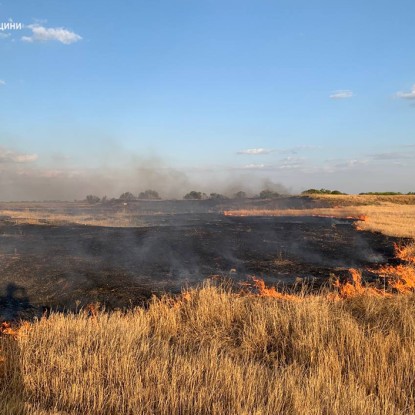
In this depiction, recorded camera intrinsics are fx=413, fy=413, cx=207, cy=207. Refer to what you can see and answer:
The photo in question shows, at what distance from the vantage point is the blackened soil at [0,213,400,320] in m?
11.5

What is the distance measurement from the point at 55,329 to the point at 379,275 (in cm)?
1112

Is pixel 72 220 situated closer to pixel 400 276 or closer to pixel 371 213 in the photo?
pixel 371 213

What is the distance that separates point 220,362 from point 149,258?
10850 mm

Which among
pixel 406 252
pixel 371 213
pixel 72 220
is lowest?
pixel 406 252

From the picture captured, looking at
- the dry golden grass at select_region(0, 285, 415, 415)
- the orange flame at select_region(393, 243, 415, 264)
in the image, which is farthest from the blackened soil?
the dry golden grass at select_region(0, 285, 415, 415)

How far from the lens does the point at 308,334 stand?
22.7ft

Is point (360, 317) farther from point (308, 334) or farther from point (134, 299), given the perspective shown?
point (134, 299)

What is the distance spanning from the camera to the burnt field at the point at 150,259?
11438mm

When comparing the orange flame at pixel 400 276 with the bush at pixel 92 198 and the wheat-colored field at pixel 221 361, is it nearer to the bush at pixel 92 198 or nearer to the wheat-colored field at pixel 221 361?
the wheat-colored field at pixel 221 361

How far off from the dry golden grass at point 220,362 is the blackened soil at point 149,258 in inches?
107

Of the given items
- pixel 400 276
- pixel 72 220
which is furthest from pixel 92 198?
pixel 400 276

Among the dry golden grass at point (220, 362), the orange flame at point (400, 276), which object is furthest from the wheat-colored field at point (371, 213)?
the dry golden grass at point (220, 362)

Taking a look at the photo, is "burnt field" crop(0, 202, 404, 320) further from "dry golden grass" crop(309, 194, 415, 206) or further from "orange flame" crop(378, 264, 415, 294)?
"dry golden grass" crop(309, 194, 415, 206)

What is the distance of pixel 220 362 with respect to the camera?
5586mm
